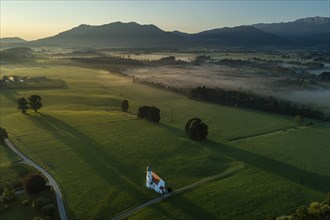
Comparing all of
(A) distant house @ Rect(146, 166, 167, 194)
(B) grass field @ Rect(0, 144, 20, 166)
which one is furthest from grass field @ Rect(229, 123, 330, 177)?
(B) grass field @ Rect(0, 144, 20, 166)

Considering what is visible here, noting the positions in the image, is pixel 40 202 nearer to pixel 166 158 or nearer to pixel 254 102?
pixel 166 158

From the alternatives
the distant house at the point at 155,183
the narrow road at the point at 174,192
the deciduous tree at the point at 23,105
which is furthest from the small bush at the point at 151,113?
the distant house at the point at 155,183

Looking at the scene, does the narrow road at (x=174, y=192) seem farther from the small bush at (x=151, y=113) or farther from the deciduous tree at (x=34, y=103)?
the deciduous tree at (x=34, y=103)

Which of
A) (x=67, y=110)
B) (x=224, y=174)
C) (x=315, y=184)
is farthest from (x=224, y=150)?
(x=67, y=110)

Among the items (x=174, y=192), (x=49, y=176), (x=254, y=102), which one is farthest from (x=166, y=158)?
(x=254, y=102)

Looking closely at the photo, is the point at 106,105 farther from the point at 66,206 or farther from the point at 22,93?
the point at 66,206

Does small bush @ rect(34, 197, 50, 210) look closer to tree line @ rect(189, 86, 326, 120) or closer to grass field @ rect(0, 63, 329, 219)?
grass field @ rect(0, 63, 329, 219)

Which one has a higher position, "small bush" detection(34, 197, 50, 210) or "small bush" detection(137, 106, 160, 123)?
"small bush" detection(137, 106, 160, 123)
